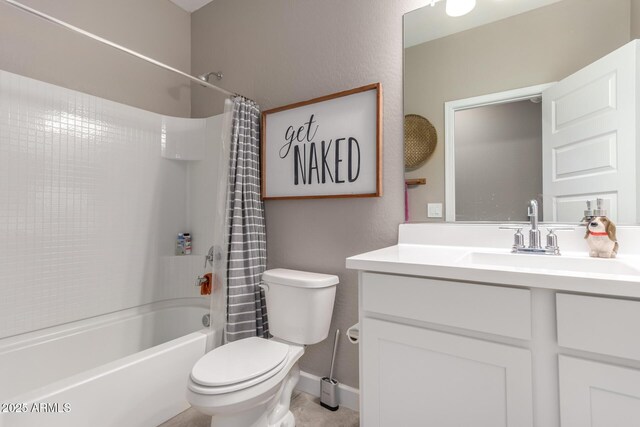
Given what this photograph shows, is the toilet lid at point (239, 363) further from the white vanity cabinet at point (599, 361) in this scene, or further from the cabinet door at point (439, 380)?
the white vanity cabinet at point (599, 361)

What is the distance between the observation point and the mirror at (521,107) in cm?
112

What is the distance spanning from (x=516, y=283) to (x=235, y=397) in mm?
1008

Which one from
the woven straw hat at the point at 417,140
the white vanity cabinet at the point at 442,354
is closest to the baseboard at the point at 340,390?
the white vanity cabinet at the point at 442,354

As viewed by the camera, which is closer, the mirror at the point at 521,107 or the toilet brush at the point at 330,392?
the mirror at the point at 521,107

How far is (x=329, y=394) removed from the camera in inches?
64.4

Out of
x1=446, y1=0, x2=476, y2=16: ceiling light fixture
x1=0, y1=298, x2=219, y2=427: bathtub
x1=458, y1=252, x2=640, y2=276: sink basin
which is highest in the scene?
x1=446, y1=0, x2=476, y2=16: ceiling light fixture

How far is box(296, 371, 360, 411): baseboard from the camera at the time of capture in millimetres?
1630

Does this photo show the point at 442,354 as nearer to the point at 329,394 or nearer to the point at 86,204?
the point at 329,394

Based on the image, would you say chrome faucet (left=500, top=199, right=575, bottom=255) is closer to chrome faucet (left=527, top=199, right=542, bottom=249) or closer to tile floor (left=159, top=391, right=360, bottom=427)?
chrome faucet (left=527, top=199, right=542, bottom=249)

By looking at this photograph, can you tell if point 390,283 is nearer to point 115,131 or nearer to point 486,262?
point 486,262

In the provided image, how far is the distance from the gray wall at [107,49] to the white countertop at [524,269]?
6.75 feet

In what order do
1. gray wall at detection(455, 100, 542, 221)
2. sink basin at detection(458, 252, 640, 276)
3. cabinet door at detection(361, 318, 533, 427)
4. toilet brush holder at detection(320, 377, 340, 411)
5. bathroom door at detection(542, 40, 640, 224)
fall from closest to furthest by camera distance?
1. cabinet door at detection(361, 318, 533, 427)
2. sink basin at detection(458, 252, 640, 276)
3. bathroom door at detection(542, 40, 640, 224)
4. gray wall at detection(455, 100, 542, 221)
5. toilet brush holder at detection(320, 377, 340, 411)

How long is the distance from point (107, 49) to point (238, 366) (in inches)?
85.2

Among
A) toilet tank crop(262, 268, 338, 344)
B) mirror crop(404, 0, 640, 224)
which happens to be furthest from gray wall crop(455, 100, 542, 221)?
toilet tank crop(262, 268, 338, 344)
